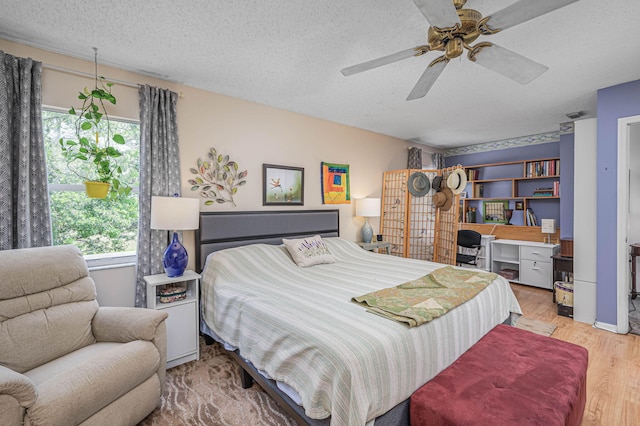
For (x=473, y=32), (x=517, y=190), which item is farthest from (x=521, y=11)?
(x=517, y=190)

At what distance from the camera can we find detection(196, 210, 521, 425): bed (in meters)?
1.35

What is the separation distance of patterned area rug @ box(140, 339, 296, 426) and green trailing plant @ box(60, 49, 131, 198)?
1.63 metres

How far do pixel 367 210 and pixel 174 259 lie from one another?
281 centimetres

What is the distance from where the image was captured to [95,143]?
253cm

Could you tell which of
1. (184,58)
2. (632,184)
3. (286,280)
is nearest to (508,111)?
(632,184)

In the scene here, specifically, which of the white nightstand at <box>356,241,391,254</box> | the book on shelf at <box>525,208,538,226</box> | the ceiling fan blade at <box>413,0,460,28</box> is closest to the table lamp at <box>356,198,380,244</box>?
the white nightstand at <box>356,241,391,254</box>

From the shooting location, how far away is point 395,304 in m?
1.87

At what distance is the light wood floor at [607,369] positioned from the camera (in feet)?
6.34

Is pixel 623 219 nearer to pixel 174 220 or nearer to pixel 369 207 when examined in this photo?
pixel 369 207

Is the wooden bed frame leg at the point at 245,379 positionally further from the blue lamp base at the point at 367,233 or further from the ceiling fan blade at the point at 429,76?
the blue lamp base at the point at 367,233

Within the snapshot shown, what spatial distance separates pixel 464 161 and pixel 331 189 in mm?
3505

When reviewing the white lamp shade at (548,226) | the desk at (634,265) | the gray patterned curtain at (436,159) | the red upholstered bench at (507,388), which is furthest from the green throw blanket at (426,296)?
the gray patterned curtain at (436,159)

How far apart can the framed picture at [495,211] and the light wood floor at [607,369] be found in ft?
6.75

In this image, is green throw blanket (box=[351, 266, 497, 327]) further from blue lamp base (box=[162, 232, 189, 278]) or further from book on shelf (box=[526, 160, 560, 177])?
book on shelf (box=[526, 160, 560, 177])
